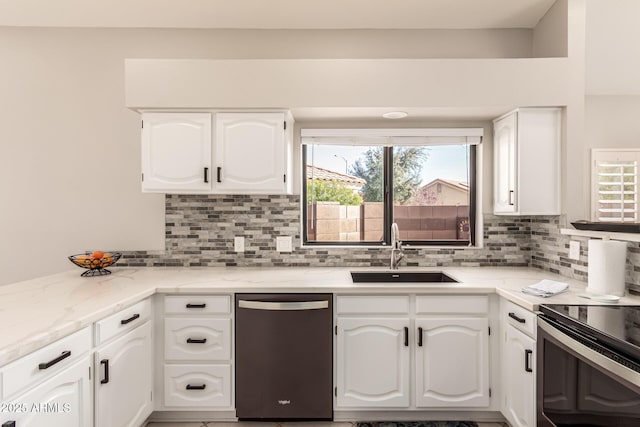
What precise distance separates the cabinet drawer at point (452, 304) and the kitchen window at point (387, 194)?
30.3 inches

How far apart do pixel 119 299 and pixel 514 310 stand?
203cm

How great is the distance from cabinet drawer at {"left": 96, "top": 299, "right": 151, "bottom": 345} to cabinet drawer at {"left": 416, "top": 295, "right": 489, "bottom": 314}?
1546 mm

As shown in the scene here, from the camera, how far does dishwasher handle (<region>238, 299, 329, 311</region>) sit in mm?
2096

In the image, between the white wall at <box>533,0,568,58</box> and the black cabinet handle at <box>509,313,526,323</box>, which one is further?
the white wall at <box>533,0,568,58</box>

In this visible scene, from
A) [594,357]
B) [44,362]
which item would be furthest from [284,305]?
[594,357]

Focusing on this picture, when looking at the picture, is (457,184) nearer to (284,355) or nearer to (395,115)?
(395,115)

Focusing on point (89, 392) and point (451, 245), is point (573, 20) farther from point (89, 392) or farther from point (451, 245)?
point (89, 392)

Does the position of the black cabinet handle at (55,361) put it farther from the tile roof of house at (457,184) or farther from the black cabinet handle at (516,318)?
the tile roof of house at (457,184)

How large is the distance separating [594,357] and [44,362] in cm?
194

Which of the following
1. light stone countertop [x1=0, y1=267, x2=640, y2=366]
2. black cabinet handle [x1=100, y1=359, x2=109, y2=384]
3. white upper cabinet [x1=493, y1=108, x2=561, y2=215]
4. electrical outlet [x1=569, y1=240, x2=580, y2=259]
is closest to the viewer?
light stone countertop [x1=0, y1=267, x2=640, y2=366]

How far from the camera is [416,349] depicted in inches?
84.0

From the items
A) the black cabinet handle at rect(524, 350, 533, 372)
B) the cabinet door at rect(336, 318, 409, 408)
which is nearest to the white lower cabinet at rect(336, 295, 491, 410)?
the cabinet door at rect(336, 318, 409, 408)

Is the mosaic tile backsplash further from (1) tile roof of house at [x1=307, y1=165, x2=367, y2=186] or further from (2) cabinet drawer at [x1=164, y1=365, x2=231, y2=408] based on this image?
(2) cabinet drawer at [x1=164, y1=365, x2=231, y2=408]

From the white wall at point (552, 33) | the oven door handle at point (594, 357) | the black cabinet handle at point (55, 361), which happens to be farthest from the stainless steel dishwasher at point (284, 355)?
the white wall at point (552, 33)
